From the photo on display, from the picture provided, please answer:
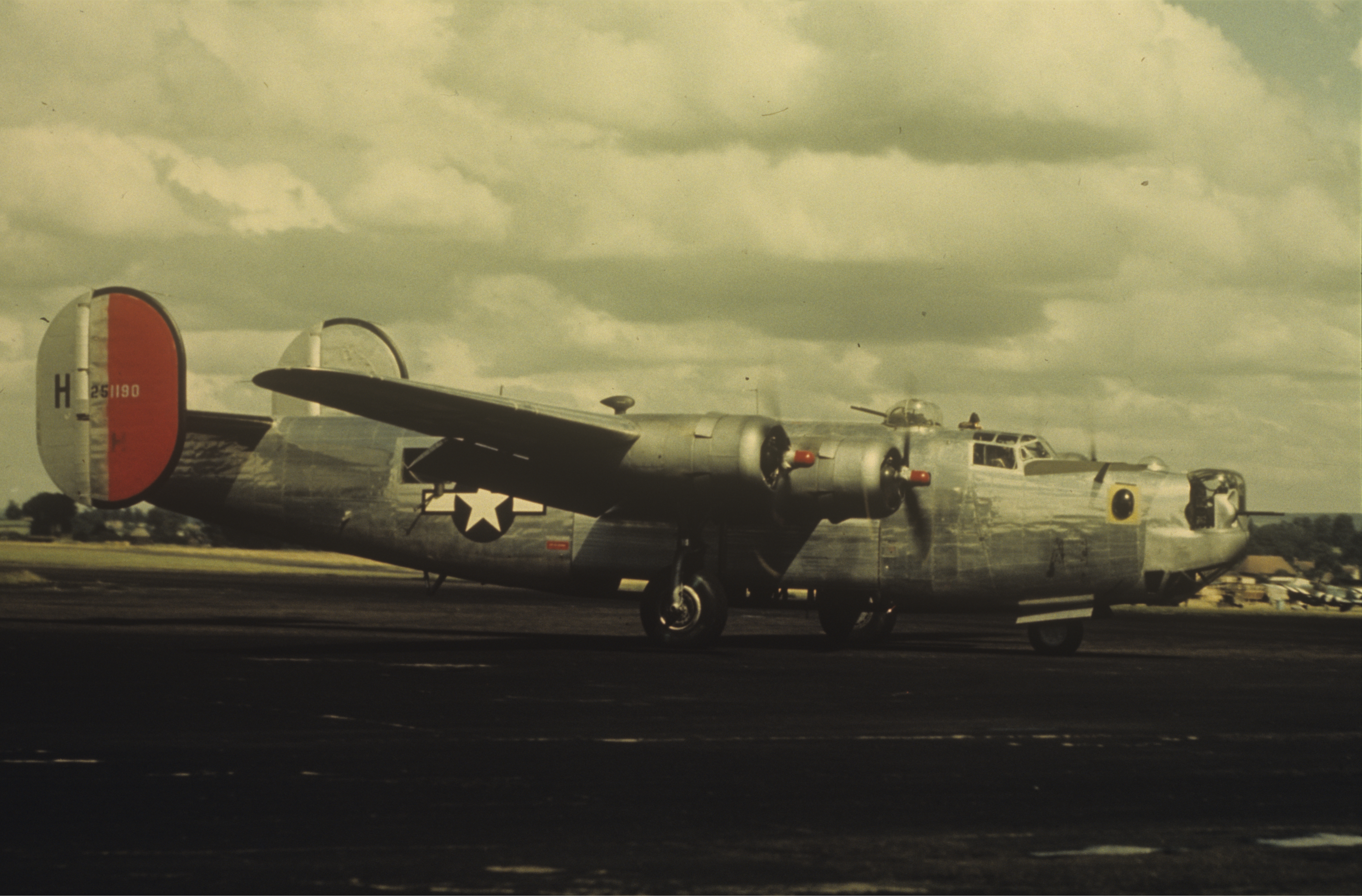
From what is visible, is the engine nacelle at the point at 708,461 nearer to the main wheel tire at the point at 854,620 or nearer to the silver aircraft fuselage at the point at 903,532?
the silver aircraft fuselage at the point at 903,532

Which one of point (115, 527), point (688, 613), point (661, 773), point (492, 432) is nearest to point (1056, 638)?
point (688, 613)

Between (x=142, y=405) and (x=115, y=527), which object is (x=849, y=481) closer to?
(x=142, y=405)

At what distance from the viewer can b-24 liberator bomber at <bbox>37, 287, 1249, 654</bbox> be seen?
18.9m

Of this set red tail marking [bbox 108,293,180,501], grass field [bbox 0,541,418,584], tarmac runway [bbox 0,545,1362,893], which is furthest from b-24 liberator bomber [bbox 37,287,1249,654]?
grass field [bbox 0,541,418,584]

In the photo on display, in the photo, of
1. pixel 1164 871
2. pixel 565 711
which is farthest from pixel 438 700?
pixel 1164 871

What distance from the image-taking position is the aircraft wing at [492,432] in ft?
57.6

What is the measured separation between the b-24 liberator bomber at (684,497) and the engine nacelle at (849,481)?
30mm

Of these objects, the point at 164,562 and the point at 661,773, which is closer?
the point at 661,773

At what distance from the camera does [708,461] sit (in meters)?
18.6

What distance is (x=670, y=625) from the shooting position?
19.6 meters

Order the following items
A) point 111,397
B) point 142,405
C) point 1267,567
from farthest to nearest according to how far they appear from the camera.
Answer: point 1267,567 → point 111,397 → point 142,405

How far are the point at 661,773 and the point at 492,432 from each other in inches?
438

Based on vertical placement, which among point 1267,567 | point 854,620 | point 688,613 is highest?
point 688,613

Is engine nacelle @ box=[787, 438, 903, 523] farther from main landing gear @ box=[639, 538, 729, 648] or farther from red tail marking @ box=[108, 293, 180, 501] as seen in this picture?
red tail marking @ box=[108, 293, 180, 501]
